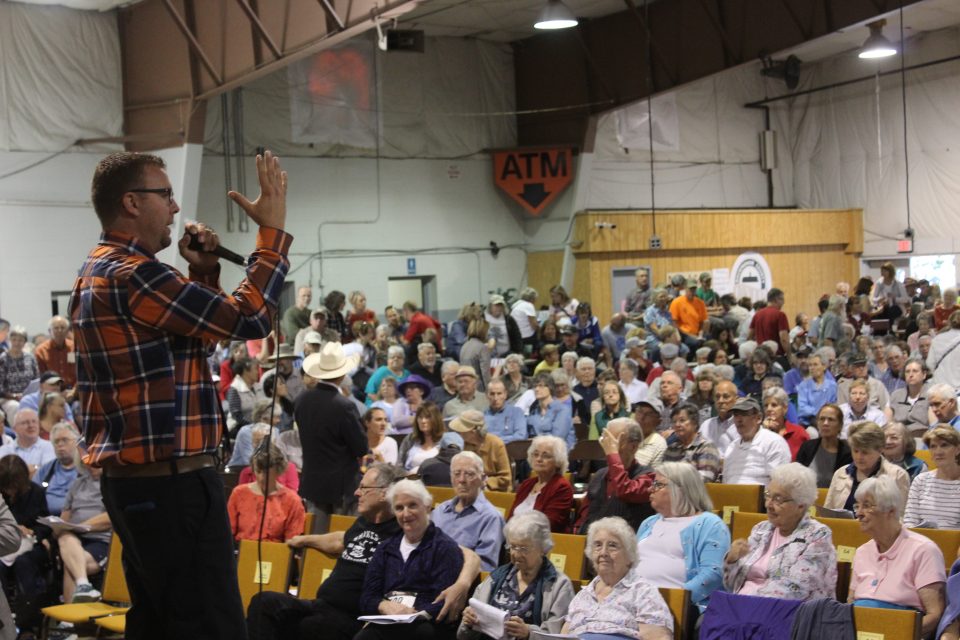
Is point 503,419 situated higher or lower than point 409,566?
higher

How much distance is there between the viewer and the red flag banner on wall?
58.9 ft

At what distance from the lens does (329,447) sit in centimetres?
672

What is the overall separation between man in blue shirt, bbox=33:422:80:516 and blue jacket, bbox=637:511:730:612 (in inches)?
163

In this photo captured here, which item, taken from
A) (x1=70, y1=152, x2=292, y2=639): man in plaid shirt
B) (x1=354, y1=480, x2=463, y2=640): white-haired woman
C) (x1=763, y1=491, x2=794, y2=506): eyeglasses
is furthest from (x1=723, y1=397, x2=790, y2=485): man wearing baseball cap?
(x1=70, y1=152, x2=292, y2=639): man in plaid shirt

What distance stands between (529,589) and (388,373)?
5836mm

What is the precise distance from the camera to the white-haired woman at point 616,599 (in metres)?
4.34

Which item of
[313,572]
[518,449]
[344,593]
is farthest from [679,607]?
[518,449]

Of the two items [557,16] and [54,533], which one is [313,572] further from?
[557,16]

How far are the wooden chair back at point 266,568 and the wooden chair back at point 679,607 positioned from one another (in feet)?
6.89

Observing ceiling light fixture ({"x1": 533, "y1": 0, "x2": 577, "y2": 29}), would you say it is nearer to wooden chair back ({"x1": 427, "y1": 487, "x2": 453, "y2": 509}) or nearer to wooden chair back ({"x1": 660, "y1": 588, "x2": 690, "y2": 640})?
wooden chair back ({"x1": 427, "y1": 487, "x2": 453, "y2": 509})

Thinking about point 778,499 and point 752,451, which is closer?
point 778,499

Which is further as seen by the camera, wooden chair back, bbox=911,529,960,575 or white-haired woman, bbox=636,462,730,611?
white-haired woman, bbox=636,462,730,611

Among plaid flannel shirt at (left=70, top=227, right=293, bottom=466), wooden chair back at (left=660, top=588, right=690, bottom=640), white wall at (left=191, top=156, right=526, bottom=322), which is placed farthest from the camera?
white wall at (left=191, top=156, right=526, bottom=322)

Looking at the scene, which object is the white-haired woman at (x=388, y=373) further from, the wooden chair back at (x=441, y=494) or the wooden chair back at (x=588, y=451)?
the wooden chair back at (x=441, y=494)
